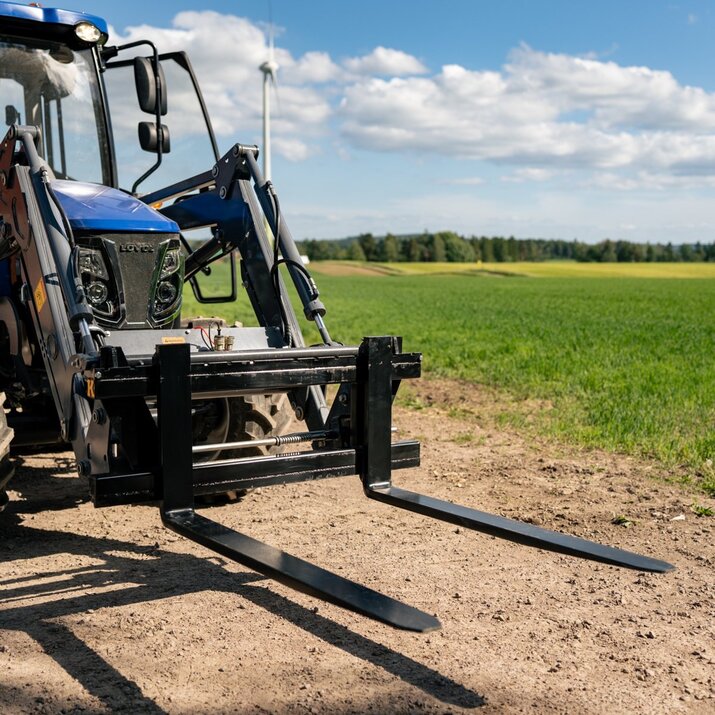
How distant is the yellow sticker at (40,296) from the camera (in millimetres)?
4602

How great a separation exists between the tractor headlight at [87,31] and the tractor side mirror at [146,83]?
0.42 meters

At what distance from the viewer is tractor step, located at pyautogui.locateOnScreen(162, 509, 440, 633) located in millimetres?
2992

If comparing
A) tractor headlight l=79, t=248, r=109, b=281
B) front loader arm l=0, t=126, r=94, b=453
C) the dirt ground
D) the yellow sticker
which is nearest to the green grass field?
the dirt ground

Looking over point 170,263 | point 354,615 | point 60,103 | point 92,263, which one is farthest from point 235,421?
point 60,103

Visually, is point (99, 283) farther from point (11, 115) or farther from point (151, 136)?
point (11, 115)

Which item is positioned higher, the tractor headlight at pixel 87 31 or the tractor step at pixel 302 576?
the tractor headlight at pixel 87 31

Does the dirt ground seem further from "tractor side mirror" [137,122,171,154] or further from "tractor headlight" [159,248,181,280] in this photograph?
"tractor side mirror" [137,122,171,154]

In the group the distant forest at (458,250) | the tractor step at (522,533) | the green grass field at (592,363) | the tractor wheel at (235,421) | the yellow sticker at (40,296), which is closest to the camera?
the tractor step at (522,533)

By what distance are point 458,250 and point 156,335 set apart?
10708 centimetres

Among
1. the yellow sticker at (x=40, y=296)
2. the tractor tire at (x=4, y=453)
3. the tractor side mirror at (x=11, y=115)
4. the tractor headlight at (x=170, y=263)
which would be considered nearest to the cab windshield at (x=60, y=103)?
the tractor side mirror at (x=11, y=115)

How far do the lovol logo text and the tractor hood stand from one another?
0.08 m

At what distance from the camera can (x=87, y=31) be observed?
575 centimetres

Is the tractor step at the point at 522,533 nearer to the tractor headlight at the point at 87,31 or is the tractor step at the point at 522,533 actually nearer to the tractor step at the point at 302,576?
the tractor step at the point at 302,576

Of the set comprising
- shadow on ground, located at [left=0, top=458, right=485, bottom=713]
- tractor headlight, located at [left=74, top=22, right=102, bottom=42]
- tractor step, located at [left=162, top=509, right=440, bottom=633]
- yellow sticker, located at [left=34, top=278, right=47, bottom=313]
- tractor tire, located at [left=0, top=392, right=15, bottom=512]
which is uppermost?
tractor headlight, located at [left=74, top=22, right=102, bottom=42]
